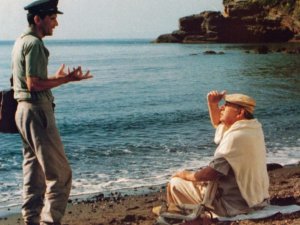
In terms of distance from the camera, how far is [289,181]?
9.70 meters

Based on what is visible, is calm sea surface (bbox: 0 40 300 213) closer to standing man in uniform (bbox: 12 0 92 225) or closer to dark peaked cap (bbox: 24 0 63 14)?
standing man in uniform (bbox: 12 0 92 225)

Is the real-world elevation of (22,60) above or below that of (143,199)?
above

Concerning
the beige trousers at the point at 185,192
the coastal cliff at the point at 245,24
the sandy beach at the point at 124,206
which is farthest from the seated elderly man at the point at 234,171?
the coastal cliff at the point at 245,24

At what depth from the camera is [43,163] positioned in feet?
17.2

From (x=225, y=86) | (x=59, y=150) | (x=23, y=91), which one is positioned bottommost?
(x=225, y=86)

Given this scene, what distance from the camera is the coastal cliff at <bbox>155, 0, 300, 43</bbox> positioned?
332 feet

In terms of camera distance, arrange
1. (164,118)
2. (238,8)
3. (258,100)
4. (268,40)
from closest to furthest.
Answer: (164,118) < (258,100) < (268,40) < (238,8)

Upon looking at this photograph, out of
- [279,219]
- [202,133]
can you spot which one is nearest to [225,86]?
[202,133]

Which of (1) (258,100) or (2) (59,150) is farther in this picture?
(1) (258,100)

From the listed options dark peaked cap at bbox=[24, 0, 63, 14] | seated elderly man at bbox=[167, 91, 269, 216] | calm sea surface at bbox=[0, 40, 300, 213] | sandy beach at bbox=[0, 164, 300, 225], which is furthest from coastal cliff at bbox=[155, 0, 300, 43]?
dark peaked cap at bbox=[24, 0, 63, 14]

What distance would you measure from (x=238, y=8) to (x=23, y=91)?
111 m

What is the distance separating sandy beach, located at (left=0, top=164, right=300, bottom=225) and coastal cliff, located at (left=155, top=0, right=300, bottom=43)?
91.6 metres

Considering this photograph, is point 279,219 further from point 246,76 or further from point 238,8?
point 238,8

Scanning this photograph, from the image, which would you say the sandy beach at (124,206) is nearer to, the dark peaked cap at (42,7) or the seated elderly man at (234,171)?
the seated elderly man at (234,171)
